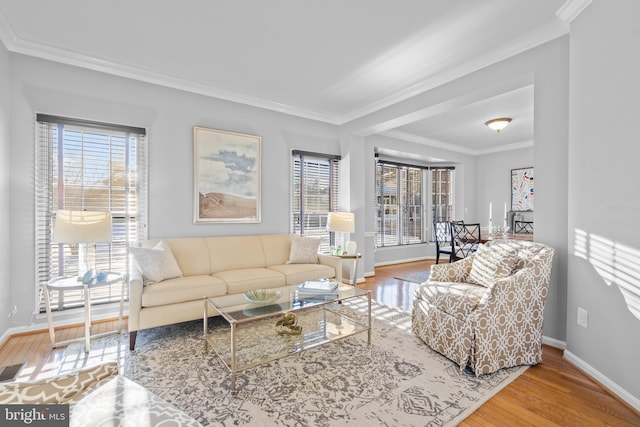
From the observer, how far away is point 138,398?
1.19 m

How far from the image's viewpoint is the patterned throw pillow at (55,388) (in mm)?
1017

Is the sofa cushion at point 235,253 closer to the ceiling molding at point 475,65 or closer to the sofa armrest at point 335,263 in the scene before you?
the sofa armrest at point 335,263

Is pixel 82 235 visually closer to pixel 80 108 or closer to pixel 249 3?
pixel 80 108

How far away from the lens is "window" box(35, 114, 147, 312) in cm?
316

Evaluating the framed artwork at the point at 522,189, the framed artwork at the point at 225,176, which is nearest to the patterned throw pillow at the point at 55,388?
the framed artwork at the point at 225,176

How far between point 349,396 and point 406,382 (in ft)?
1.52

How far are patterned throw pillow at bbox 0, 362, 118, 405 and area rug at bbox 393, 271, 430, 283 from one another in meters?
4.90

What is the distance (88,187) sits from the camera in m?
3.36

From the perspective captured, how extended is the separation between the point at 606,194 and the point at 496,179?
5765mm

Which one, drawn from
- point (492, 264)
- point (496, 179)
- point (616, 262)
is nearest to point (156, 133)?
point (492, 264)

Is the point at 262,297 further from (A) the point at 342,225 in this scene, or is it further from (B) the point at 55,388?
(A) the point at 342,225

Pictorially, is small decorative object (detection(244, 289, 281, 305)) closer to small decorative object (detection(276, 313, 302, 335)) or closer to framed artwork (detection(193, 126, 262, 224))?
small decorative object (detection(276, 313, 302, 335))

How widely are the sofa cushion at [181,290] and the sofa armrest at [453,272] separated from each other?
87.0 inches

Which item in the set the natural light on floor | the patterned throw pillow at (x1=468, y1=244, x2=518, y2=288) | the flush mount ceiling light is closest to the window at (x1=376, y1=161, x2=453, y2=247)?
the flush mount ceiling light
